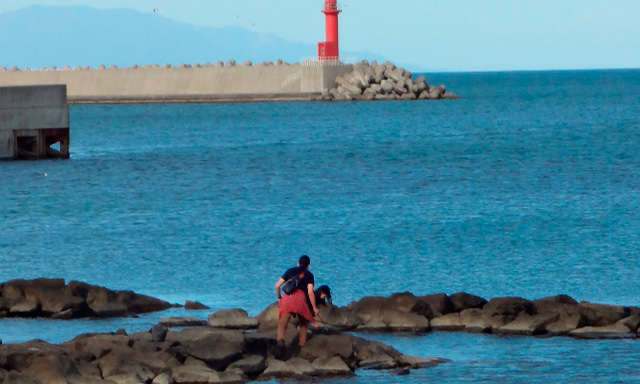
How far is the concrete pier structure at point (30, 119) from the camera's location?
47.2m

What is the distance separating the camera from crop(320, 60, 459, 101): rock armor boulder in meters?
110

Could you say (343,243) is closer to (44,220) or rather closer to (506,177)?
(44,220)

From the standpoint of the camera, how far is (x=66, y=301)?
19734 mm

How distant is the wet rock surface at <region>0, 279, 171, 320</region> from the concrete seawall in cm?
8896

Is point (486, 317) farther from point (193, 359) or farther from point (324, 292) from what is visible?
point (193, 359)

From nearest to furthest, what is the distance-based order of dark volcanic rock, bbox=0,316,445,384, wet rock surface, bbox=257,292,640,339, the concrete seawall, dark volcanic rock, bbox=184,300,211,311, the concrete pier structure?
dark volcanic rock, bbox=0,316,445,384
wet rock surface, bbox=257,292,640,339
dark volcanic rock, bbox=184,300,211,311
the concrete pier structure
the concrete seawall

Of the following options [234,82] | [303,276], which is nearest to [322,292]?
[303,276]

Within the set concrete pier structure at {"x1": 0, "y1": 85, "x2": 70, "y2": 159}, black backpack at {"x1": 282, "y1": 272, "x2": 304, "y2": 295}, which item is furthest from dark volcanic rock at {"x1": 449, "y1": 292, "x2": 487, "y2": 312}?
concrete pier structure at {"x1": 0, "y1": 85, "x2": 70, "y2": 159}

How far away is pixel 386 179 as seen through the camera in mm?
47250

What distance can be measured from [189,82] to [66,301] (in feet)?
337

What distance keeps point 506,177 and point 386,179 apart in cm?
434

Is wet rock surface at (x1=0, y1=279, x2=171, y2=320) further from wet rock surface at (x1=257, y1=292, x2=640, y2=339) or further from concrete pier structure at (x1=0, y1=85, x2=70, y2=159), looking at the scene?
concrete pier structure at (x1=0, y1=85, x2=70, y2=159)

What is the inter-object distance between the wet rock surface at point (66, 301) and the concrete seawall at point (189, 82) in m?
89.0

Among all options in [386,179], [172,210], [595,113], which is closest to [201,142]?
[386,179]
